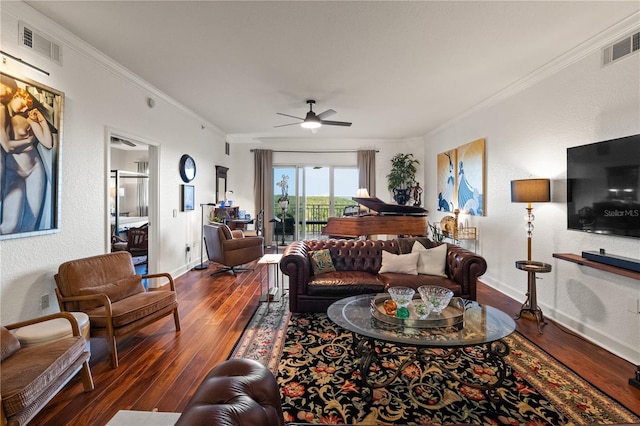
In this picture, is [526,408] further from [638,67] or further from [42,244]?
[42,244]

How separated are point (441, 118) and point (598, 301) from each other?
4.15 m

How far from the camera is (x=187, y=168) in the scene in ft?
18.3

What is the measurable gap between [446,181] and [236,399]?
6.34 m

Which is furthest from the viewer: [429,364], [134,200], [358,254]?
[134,200]

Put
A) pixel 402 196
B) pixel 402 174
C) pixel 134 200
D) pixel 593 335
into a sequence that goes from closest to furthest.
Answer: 1. pixel 593 335
2. pixel 402 196
3. pixel 134 200
4. pixel 402 174

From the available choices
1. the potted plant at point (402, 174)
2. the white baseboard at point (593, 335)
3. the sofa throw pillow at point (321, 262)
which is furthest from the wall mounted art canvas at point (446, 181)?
the sofa throw pillow at point (321, 262)

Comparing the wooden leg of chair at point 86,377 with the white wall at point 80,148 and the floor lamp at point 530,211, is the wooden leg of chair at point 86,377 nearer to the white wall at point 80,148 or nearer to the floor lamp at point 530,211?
the white wall at point 80,148

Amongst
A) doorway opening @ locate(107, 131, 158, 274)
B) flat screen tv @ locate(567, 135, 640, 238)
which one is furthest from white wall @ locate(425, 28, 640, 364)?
doorway opening @ locate(107, 131, 158, 274)

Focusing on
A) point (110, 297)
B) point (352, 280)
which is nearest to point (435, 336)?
point (352, 280)

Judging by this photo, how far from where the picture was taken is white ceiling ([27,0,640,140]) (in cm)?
253

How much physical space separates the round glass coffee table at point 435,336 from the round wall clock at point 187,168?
13.4ft

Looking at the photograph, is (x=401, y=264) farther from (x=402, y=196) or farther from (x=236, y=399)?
(x=402, y=196)

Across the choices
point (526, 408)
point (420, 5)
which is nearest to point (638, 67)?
point (420, 5)

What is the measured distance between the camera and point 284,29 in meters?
2.82
